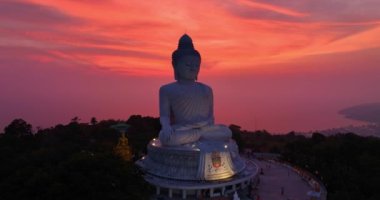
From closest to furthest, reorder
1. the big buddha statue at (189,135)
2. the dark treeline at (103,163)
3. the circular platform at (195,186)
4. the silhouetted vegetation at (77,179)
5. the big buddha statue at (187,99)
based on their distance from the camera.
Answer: the silhouetted vegetation at (77,179), the dark treeline at (103,163), the circular platform at (195,186), the big buddha statue at (189,135), the big buddha statue at (187,99)

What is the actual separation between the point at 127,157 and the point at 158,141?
80.1 inches

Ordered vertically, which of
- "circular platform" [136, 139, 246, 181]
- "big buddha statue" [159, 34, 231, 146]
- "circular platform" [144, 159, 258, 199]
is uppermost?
"big buddha statue" [159, 34, 231, 146]

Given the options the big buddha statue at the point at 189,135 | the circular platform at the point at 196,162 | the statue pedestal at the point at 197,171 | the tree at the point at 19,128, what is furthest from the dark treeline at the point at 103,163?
the big buddha statue at the point at 189,135

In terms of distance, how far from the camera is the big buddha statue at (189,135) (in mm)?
20562

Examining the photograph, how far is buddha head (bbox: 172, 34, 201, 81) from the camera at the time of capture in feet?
77.0

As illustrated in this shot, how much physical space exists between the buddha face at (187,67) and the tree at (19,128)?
18.4 m

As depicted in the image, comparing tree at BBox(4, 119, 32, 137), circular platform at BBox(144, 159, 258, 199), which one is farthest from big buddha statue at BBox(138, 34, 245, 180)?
tree at BBox(4, 119, 32, 137)

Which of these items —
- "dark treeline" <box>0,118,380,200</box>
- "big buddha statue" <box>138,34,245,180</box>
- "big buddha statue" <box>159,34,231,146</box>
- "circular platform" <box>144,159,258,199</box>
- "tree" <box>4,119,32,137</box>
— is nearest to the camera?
"dark treeline" <box>0,118,380,200</box>

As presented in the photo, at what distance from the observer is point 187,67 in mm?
23453

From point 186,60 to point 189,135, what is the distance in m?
4.72

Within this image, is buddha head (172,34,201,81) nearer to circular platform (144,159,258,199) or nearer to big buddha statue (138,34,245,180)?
big buddha statue (138,34,245,180)

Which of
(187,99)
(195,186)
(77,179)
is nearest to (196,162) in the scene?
(195,186)

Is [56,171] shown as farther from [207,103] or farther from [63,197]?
[207,103]

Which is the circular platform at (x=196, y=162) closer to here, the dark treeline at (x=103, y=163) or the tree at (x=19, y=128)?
the dark treeline at (x=103, y=163)
